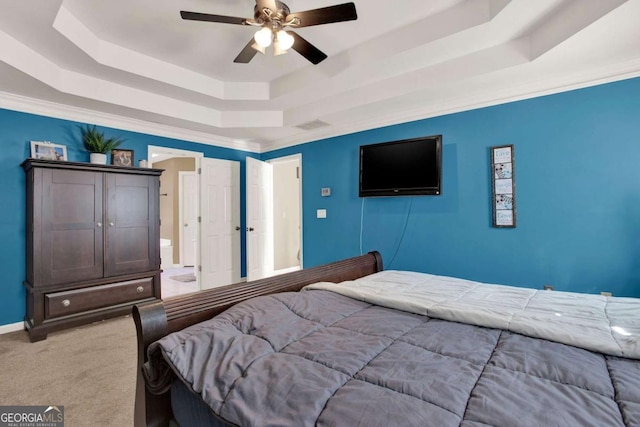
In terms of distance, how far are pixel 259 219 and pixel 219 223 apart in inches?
25.5

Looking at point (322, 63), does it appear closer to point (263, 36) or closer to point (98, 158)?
point (263, 36)

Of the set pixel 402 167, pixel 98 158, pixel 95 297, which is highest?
pixel 98 158

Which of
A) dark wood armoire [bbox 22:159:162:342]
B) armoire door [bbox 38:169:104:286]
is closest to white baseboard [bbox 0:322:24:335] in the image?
dark wood armoire [bbox 22:159:162:342]

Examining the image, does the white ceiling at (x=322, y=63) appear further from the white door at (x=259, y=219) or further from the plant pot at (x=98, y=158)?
the white door at (x=259, y=219)

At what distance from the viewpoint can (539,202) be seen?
9.57ft

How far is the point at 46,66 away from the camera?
110 inches

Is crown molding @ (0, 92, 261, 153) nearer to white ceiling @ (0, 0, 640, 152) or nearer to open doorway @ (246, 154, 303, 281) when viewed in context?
white ceiling @ (0, 0, 640, 152)

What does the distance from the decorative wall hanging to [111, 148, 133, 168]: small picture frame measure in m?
4.19

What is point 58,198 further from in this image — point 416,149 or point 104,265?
point 416,149

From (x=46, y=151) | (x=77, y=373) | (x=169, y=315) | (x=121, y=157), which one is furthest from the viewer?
(x=121, y=157)

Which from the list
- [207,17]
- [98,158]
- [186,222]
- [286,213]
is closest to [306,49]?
[207,17]

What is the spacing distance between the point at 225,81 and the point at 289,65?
91 cm

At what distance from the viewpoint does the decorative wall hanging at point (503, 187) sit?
120 inches

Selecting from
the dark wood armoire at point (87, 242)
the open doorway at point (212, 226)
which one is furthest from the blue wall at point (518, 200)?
the open doorway at point (212, 226)
